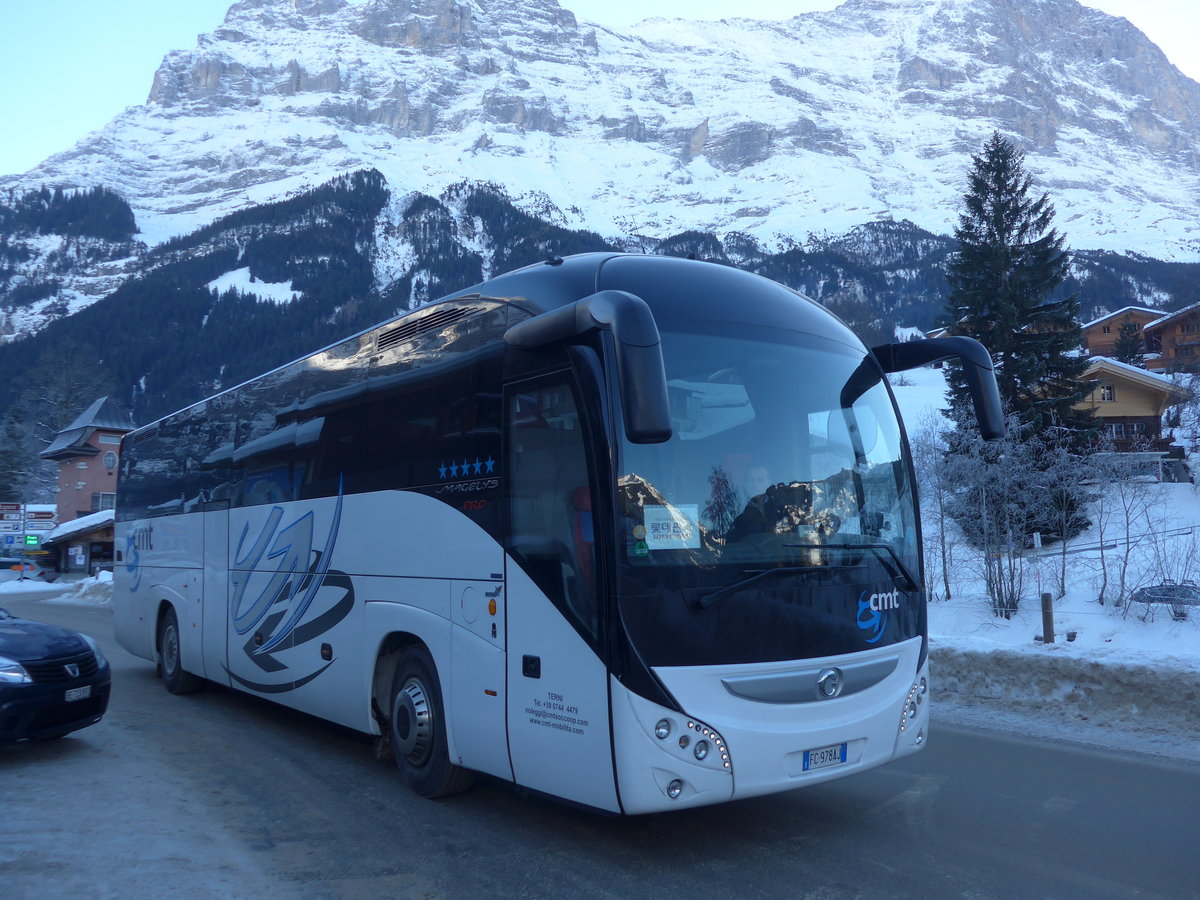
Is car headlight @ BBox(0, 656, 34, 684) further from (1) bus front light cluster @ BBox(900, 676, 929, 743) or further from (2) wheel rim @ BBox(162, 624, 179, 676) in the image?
(1) bus front light cluster @ BBox(900, 676, 929, 743)

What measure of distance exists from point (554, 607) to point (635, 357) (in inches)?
61.9

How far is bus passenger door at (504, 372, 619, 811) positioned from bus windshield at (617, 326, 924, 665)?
1.02ft

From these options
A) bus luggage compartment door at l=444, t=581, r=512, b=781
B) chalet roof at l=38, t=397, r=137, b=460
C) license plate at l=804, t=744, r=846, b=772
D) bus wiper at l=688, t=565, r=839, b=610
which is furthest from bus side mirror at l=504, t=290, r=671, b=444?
chalet roof at l=38, t=397, r=137, b=460

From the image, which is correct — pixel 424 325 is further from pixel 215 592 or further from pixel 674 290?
pixel 215 592

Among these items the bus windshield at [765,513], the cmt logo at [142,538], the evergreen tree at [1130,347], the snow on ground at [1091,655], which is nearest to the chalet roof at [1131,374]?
the evergreen tree at [1130,347]

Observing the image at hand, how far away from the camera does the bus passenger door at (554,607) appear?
4914mm

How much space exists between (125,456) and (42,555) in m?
59.1

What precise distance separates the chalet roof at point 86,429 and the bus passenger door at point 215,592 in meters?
62.6

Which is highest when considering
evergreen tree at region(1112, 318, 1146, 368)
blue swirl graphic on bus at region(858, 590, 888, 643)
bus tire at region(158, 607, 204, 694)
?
evergreen tree at region(1112, 318, 1146, 368)

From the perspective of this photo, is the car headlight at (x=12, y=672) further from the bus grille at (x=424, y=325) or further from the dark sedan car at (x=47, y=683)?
the bus grille at (x=424, y=325)

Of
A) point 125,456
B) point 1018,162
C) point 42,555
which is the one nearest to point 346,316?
point 42,555

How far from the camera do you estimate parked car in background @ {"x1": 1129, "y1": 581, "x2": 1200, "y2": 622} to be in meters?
12.1

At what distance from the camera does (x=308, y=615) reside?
8.11 metres

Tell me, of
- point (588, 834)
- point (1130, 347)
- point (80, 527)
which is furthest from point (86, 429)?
point (588, 834)
